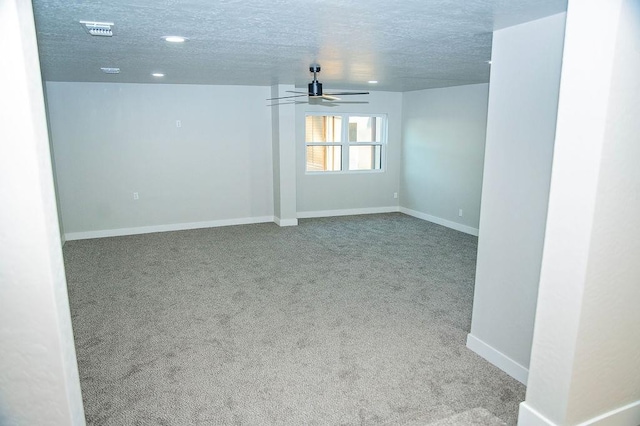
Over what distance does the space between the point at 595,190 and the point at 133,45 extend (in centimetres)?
332

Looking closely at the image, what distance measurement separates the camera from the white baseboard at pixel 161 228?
633 cm

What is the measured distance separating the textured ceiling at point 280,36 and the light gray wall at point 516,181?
190mm

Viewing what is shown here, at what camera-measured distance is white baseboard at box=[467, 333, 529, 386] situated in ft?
8.97

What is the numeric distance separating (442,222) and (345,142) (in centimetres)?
230

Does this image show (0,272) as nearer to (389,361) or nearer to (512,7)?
(389,361)

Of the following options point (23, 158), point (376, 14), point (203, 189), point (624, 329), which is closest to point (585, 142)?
point (624, 329)

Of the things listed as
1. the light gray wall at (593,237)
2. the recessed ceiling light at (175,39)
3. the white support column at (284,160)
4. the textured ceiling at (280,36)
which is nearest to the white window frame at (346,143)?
the white support column at (284,160)

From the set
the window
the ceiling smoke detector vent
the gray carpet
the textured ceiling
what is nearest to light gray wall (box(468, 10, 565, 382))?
the textured ceiling

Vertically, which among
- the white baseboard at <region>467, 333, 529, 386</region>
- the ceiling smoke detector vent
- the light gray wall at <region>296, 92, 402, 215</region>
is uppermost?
the ceiling smoke detector vent

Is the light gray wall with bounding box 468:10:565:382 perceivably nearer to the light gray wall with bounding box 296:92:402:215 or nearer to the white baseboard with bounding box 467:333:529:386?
the white baseboard with bounding box 467:333:529:386

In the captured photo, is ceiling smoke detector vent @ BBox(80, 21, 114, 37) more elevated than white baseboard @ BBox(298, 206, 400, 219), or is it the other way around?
ceiling smoke detector vent @ BBox(80, 21, 114, 37)

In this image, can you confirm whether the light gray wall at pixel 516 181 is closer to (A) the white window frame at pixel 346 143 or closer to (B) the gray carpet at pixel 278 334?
(B) the gray carpet at pixel 278 334

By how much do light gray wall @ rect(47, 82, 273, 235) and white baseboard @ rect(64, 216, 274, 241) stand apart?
2.4 inches

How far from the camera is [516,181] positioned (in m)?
2.69
